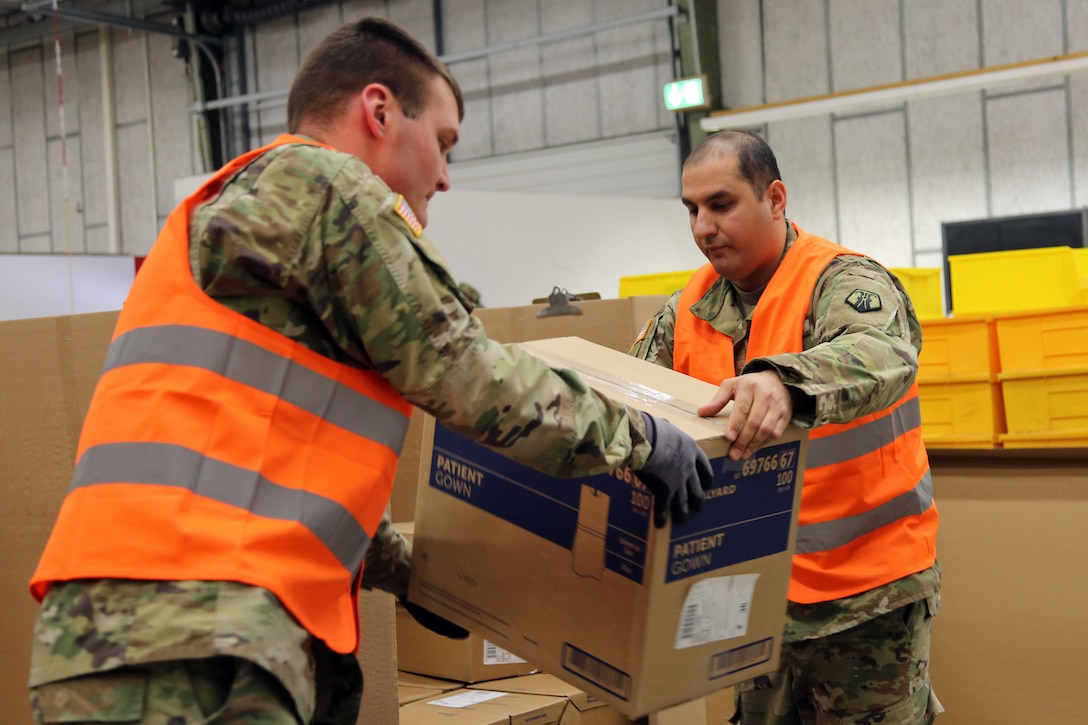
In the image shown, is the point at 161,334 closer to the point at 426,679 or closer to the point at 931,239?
the point at 426,679

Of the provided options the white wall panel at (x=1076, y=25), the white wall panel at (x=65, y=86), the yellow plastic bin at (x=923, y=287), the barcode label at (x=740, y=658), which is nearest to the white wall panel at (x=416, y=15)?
the white wall panel at (x=65, y=86)

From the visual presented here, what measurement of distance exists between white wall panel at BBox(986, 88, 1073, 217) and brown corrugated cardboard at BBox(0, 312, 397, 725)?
6.34m

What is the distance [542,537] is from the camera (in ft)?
4.86

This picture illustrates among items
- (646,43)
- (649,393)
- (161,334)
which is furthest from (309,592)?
(646,43)

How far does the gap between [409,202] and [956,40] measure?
6686mm

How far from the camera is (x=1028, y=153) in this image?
6801mm

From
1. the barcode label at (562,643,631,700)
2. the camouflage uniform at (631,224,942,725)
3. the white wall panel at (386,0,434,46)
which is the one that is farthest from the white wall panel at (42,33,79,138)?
the barcode label at (562,643,631,700)

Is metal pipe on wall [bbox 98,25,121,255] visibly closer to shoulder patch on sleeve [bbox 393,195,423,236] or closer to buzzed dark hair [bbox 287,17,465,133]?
buzzed dark hair [bbox 287,17,465,133]

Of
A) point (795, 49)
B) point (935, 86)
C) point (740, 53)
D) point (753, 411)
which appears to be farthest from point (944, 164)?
point (753, 411)

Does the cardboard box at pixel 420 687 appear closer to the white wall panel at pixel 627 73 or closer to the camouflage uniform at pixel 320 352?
the camouflage uniform at pixel 320 352

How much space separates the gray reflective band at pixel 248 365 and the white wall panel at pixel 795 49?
7065 millimetres

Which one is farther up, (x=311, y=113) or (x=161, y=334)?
(x=311, y=113)

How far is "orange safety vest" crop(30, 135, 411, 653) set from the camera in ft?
3.61

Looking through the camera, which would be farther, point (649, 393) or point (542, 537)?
point (649, 393)
